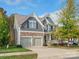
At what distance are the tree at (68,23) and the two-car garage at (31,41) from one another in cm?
698

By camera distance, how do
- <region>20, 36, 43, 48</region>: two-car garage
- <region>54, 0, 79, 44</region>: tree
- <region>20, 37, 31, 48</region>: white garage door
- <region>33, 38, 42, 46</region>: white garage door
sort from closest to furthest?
<region>54, 0, 79, 44</region>: tree → <region>20, 37, 31, 48</region>: white garage door → <region>20, 36, 43, 48</region>: two-car garage → <region>33, 38, 42, 46</region>: white garage door

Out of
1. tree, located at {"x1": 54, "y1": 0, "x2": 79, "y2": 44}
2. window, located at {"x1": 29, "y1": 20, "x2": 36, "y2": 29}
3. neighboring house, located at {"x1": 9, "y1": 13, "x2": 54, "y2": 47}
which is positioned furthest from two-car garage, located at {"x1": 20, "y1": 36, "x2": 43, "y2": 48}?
tree, located at {"x1": 54, "y1": 0, "x2": 79, "y2": 44}

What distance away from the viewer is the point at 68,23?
43.3m

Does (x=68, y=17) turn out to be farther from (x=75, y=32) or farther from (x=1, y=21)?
(x=1, y=21)

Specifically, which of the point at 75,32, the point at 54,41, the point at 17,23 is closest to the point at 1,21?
the point at 17,23

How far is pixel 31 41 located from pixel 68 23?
1050 cm

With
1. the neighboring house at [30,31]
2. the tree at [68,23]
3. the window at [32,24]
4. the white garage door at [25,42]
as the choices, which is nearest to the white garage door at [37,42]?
the neighboring house at [30,31]

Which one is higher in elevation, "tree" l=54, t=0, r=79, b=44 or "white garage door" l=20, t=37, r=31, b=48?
"tree" l=54, t=0, r=79, b=44

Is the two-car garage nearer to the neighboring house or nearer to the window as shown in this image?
the neighboring house

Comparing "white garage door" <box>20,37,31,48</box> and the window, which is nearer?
"white garage door" <box>20,37,31,48</box>

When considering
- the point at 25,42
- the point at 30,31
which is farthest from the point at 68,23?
the point at 25,42

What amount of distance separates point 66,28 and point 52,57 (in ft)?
61.0

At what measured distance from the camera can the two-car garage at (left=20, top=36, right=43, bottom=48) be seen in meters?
47.8

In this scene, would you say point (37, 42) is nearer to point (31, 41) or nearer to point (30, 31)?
point (31, 41)
